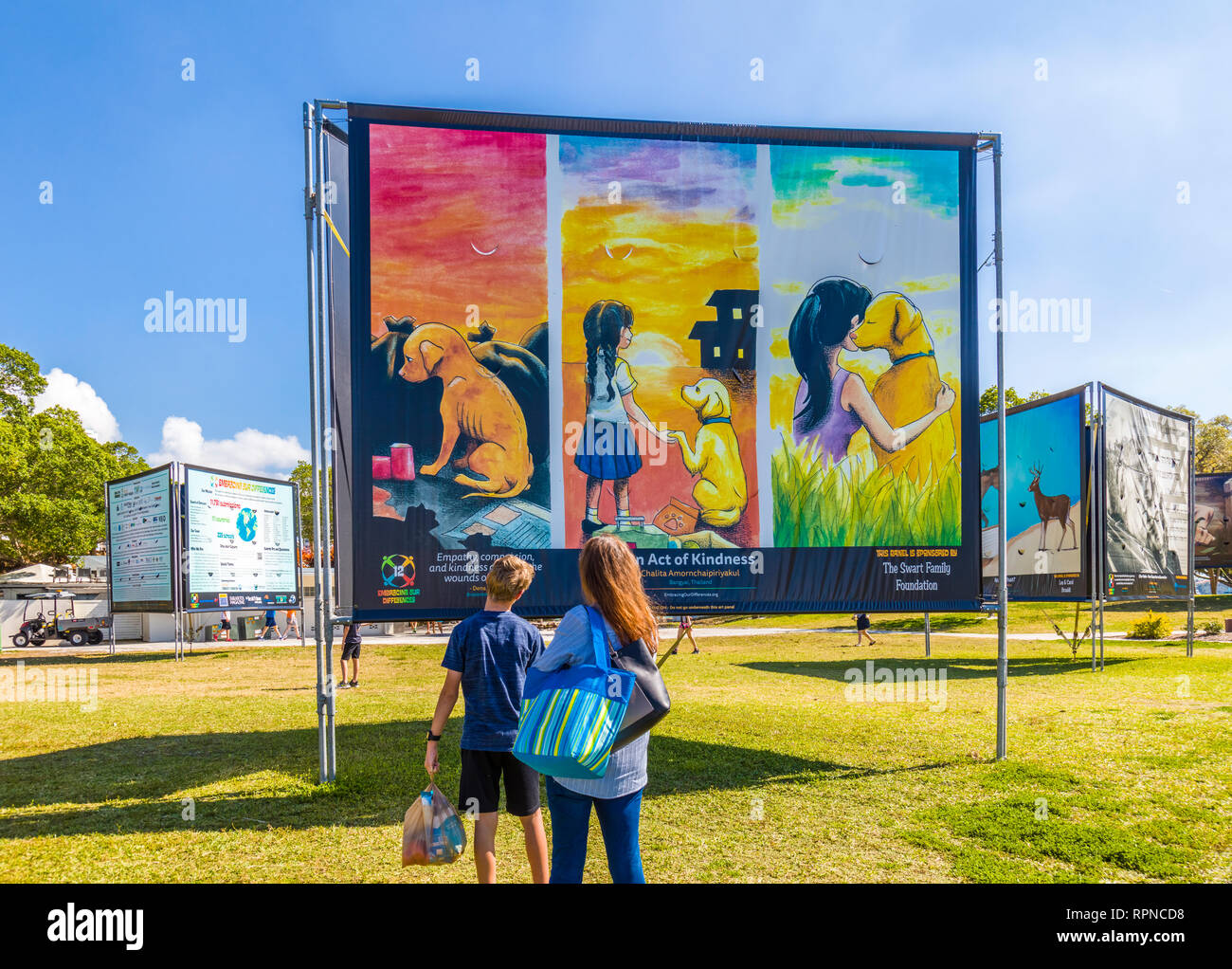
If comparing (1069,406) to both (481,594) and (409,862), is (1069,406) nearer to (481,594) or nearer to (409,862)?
(481,594)

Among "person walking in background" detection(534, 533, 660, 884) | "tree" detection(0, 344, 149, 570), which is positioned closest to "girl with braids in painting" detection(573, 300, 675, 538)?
"person walking in background" detection(534, 533, 660, 884)

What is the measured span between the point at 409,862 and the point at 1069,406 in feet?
60.9

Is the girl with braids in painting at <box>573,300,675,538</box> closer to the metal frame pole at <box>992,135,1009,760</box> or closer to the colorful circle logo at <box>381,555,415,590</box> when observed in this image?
the colorful circle logo at <box>381,555,415,590</box>

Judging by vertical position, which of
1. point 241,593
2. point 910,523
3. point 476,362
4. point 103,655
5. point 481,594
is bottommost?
point 103,655

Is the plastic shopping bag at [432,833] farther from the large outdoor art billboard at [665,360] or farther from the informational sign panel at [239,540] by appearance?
the informational sign panel at [239,540]

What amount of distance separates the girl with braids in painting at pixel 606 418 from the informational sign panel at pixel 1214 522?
34.8m

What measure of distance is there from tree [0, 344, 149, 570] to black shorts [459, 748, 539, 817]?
4006 cm

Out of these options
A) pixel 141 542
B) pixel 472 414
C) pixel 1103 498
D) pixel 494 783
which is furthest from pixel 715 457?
pixel 141 542

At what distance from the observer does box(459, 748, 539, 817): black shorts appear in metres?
4.49

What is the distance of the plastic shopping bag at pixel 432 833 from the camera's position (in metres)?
4.43

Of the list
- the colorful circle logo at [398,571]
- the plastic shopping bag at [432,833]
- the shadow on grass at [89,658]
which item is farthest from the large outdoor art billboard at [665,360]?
the shadow on grass at [89,658]
